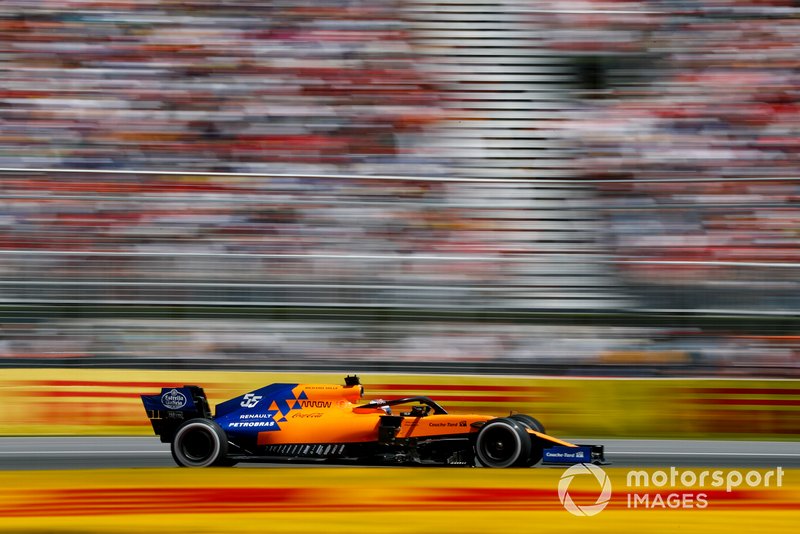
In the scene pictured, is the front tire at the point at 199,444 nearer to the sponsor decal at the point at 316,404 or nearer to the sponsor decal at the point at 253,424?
the sponsor decal at the point at 253,424

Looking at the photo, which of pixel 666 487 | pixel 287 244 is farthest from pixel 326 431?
pixel 287 244

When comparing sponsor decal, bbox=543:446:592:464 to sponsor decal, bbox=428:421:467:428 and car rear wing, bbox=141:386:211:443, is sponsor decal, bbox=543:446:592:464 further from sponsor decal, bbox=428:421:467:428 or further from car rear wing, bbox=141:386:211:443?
car rear wing, bbox=141:386:211:443

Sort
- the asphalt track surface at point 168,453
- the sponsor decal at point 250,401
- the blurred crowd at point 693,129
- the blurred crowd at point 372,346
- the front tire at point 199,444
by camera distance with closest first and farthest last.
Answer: the front tire at point 199,444 < the sponsor decal at point 250,401 < the asphalt track surface at point 168,453 < the blurred crowd at point 372,346 < the blurred crowd at point 693,129

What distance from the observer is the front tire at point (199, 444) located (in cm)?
689

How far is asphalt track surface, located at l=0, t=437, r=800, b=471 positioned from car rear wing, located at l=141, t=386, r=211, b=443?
43cm

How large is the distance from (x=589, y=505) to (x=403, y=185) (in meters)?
5.40

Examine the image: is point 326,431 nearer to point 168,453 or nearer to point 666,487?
point 168,453

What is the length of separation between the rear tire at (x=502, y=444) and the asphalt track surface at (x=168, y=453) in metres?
1.13

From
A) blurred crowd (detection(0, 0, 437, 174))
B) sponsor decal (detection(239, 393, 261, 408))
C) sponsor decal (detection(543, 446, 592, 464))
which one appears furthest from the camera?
blurred crowd (detection(0, 0, 437, 174))

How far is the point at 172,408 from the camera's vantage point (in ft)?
23.1

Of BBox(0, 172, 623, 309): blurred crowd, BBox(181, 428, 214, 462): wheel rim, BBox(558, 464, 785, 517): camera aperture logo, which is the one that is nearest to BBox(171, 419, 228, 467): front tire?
BBox(181, 428, 214, 462): wheel rim

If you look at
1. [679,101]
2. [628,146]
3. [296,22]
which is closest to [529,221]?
[628,146]

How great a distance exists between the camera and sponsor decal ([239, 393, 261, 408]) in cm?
703

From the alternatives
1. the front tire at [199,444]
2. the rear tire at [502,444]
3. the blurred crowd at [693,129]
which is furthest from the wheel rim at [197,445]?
the blurred crowd at [693,129]
